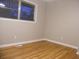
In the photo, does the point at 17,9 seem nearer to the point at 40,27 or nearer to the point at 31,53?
the point at 40,27

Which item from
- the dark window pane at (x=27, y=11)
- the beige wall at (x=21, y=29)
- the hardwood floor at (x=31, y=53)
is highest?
the dark window pane at (x=27, y=11)

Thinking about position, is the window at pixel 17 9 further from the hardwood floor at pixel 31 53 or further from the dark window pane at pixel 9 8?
the hardwood floor at pixel 31 53

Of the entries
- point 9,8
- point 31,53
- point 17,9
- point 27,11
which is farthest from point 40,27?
point 31,53

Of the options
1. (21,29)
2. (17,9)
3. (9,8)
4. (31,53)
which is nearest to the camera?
(31,53)

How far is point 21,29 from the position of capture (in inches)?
147

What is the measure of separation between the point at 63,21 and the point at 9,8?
264 cm

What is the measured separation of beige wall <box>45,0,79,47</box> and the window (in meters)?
1.17

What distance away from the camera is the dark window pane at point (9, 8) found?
124 inches

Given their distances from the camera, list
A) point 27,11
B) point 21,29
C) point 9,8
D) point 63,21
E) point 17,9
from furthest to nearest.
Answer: point 63,21 → point 27,11 → point 21,29 → point 17,9 → point 9,8

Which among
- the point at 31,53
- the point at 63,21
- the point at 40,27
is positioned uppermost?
the point at 63,21

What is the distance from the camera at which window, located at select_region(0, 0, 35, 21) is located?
321 centimetres

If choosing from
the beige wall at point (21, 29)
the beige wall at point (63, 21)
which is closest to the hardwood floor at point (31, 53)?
the beige wall at point (21, 29)

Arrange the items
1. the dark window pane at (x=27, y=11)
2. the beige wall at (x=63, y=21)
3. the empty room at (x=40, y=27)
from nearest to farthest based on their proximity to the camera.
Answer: the empty room at (x=40, y=27) → the dark window pane at (x=27, y=11) → the beige wall at (x=63, y=21)

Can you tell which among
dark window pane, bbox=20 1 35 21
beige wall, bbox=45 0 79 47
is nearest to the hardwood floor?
beige wall, bbox=45 0 79 47
